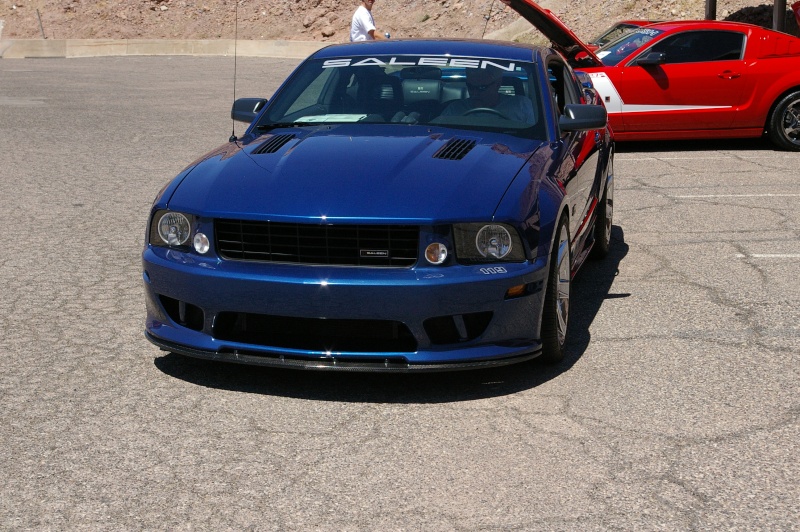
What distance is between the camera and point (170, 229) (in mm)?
4879

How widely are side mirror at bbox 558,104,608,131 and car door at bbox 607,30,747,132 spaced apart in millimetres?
6603

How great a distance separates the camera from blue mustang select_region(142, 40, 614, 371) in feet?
14.7

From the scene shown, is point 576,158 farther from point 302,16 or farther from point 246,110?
point 302,16

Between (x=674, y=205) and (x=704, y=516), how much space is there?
19.7 ft

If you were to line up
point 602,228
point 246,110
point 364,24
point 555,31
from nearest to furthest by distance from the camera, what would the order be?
point 246,110 → point 602,228 → point 555,31 → point 364,24

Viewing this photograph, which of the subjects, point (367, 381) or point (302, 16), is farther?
point (302, 16)

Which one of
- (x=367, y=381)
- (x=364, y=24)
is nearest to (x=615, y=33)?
(x=364, y=24)

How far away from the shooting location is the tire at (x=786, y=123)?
41.1 ft

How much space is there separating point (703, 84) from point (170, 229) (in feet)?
29.1

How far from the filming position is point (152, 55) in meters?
33.6

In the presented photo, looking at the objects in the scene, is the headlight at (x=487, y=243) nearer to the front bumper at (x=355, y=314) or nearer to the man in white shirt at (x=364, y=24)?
the front bumper at (x=355, y=314)

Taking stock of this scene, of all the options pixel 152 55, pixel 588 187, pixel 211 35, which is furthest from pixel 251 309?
pixel 211 35

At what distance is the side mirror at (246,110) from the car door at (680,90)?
22.4ft

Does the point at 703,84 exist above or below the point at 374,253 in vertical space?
below
